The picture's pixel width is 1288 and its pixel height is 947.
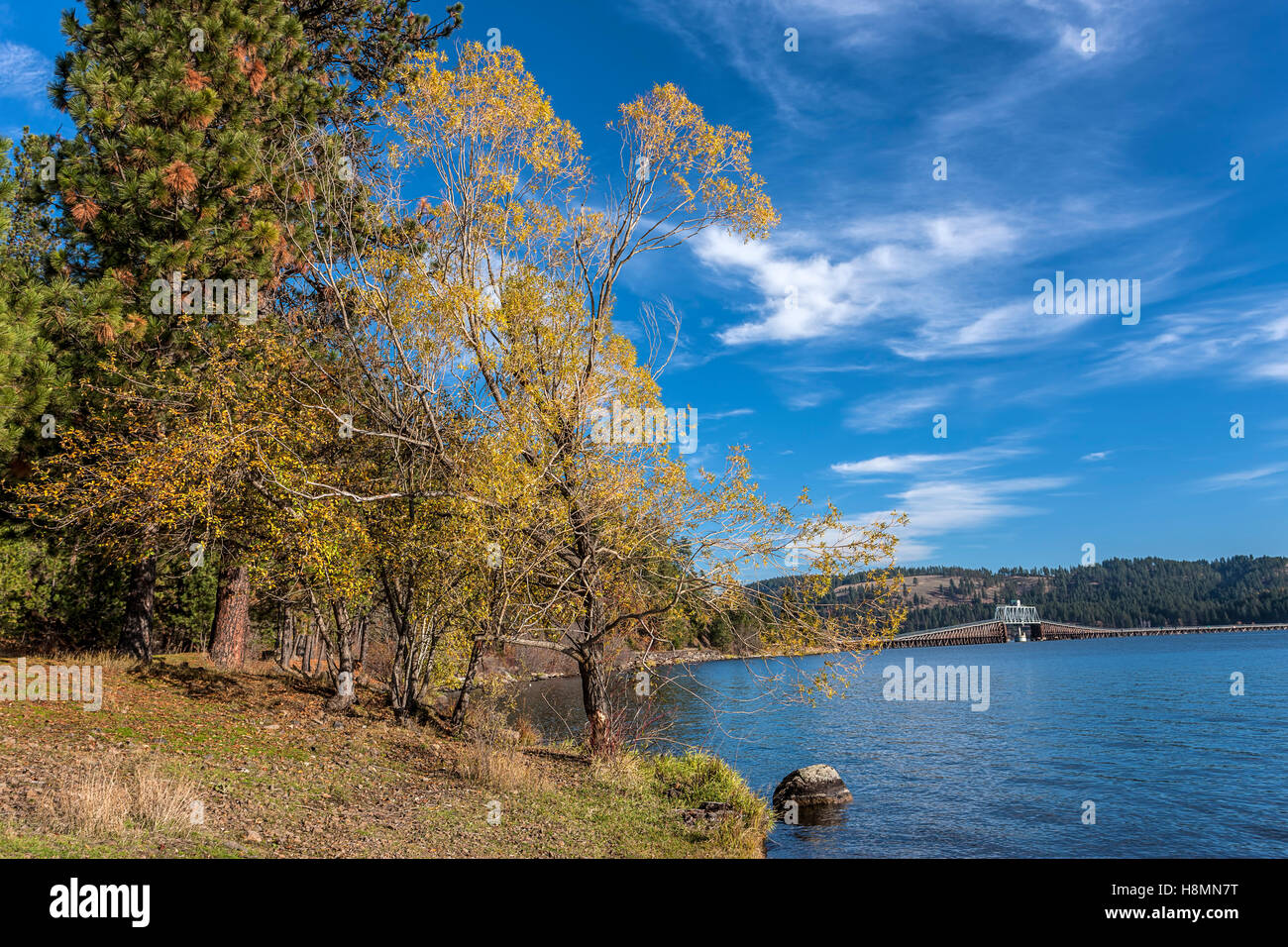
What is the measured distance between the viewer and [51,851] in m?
6.92

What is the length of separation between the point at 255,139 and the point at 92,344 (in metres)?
5.14

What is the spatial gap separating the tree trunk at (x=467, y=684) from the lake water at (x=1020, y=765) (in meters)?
3.54

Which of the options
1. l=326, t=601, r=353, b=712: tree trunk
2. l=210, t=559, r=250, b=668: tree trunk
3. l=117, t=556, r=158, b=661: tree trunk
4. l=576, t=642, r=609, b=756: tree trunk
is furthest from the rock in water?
l=117, t=556, r=158, b=661: tree trunk

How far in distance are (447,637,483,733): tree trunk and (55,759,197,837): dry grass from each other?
5.91m

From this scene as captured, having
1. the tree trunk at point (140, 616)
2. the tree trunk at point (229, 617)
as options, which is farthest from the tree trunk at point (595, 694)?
the tree trunk at point (140, 616)

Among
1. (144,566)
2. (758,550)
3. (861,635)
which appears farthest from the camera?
(144,566)

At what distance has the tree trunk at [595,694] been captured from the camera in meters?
16.1

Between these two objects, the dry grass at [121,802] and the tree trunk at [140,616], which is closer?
the dry grass at [121,802]

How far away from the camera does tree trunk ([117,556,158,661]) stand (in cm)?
1833

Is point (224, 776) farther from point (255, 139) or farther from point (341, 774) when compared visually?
point (255, 139)

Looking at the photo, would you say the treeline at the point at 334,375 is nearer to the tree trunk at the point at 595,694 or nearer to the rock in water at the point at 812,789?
the tree trunk at the point at 595,694
